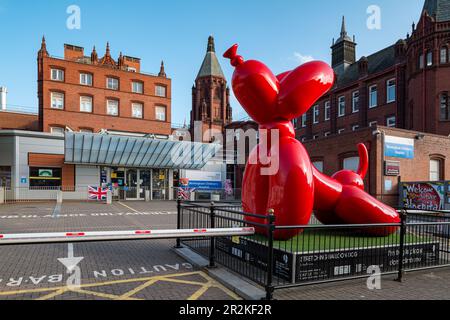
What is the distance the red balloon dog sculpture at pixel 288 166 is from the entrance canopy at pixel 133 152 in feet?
66.5

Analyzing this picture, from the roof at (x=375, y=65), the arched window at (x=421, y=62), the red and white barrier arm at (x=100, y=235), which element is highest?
the roof at (x=375, y=65)

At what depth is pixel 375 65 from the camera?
33.3m

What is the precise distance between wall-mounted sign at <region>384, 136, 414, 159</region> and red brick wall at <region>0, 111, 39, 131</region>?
129 ft

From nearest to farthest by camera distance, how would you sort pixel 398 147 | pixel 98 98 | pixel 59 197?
pixel 398 147
pixel 59 197
pixel 98 98

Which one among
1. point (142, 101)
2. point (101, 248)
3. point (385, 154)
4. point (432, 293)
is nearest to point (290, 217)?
point (432, 293)

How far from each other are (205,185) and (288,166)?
25.7 meters

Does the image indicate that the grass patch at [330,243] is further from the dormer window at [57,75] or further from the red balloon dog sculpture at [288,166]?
the dormer window at [57,75]

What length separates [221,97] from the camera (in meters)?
60.2

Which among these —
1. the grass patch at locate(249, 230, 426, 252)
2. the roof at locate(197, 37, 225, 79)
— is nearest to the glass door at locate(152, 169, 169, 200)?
the grass patch at locate(249, 230, 426, 252)

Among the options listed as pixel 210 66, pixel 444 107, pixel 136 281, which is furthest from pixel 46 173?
pixel 210 66

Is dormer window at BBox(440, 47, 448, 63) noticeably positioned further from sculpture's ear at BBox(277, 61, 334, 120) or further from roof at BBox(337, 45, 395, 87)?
sculpture's ear at BBox(277, 61, 334, 120)

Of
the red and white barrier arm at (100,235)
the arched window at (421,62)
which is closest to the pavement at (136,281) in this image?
the red and white barrier arm at (100,235)

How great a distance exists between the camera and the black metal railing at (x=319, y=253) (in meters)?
5.02

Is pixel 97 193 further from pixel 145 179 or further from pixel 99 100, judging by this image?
pixel 99 100
